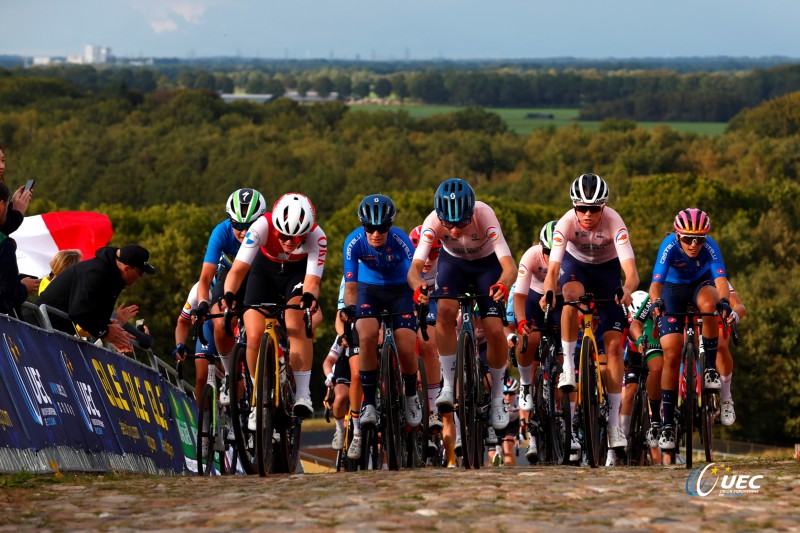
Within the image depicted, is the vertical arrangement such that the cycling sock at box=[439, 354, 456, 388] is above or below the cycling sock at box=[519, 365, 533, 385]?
above

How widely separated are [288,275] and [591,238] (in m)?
2.91

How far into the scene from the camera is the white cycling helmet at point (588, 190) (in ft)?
47.4

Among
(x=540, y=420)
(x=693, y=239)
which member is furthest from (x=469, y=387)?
(x=693, y=239)

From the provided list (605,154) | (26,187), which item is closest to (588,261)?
(26,187)

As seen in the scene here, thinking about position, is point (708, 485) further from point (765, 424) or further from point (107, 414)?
point (765, 424)

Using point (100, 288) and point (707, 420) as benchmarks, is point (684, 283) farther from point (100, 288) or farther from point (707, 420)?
point (100, 288)

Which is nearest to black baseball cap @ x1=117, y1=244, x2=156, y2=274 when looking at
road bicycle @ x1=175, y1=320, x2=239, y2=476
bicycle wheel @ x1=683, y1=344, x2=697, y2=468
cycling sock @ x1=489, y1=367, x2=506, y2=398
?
road bicycle @ x1=175, y1=320, x2=239, y2=476

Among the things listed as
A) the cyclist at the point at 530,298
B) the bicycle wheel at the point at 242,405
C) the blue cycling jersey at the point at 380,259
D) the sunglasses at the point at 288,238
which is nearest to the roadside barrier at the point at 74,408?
the bicycle wheel at the point at 242,405

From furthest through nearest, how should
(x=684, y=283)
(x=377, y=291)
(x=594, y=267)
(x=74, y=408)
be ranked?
(x=684, y=283), (x=594, y=267), (x=377, y=291), (x=74, y=408)

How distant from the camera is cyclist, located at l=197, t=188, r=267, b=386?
15539mm

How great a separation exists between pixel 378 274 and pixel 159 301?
62.2m

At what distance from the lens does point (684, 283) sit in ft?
51.1

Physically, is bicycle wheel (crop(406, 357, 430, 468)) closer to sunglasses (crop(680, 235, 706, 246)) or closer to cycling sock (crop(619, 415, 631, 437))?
sunglasses (crop(680, 235, 706, 246))

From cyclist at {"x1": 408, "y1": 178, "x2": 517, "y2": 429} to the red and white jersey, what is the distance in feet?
2.73
